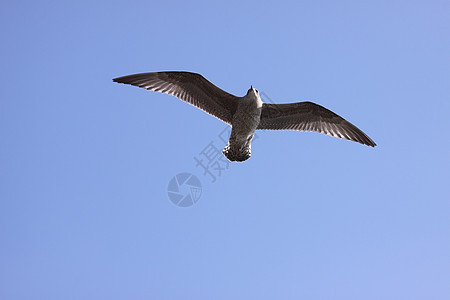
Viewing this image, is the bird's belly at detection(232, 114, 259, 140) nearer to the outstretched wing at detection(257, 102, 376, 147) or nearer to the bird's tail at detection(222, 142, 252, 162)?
the bird's tail at detection(222, 142, 252, 162)

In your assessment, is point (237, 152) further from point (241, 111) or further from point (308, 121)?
point (308, 121)

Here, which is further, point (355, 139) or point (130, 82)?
point (355, 139)

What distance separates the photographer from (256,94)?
9609 millimetres

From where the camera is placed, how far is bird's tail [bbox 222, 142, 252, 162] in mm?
9828

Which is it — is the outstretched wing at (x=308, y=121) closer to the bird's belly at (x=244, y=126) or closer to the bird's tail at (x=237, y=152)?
the bird's belly at (x=244, y=126)

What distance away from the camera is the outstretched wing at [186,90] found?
32.6ft

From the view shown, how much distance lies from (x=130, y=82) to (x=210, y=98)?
176cm

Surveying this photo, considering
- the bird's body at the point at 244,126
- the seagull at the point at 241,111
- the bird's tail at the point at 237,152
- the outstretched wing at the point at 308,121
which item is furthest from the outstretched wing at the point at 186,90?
the outstretched wing at the point at 308,121

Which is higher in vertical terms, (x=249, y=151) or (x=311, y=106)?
(x=311, y=106)

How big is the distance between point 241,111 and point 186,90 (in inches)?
52.6

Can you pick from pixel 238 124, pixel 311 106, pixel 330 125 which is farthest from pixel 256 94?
pixel 330 125

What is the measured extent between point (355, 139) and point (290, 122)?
1609 mm

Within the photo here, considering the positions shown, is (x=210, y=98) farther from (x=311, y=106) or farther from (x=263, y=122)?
(x=311, y=106)

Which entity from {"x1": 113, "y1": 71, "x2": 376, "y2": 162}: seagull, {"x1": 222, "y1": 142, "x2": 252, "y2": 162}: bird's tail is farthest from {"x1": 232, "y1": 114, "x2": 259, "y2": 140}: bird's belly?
{"x1": 222, "y1": 142, "x2": 252, "y2": 162}: bird's tail
